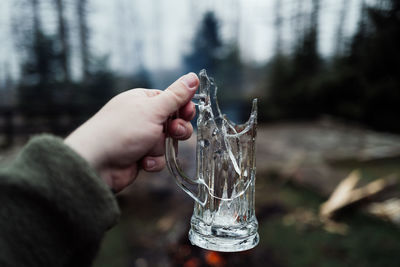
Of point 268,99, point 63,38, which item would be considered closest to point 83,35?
point 63,38

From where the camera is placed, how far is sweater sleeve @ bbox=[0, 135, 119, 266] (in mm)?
771

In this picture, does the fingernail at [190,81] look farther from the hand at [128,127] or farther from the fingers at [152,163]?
the fingers at [152,163]

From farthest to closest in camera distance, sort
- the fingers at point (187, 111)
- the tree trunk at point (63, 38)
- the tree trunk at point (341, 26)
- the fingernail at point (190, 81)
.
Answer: the tree trunk at point (341, 26)
the tree trunk at point (63, 38)
the fingers at point (187, 111)
the fingernail at point (190, 81)

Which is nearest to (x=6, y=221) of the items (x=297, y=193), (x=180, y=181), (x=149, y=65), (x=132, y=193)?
(x=180, y=181)

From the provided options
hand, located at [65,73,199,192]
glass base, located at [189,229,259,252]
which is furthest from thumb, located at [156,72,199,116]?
glass base, located at [189,229,259,252]

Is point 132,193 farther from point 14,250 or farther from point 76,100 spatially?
point 76,100

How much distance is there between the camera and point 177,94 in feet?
3.56

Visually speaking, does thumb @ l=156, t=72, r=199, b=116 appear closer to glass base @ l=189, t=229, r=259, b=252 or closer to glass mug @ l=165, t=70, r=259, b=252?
glass mug @ l=165, t=70, r=259, b=252

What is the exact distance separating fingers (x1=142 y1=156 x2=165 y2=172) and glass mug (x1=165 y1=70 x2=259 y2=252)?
22 cm

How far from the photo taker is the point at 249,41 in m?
15.4

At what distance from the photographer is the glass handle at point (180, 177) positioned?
3.53 feet

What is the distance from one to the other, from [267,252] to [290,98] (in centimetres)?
988

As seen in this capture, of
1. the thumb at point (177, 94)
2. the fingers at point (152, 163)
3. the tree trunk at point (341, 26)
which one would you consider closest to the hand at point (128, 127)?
the thumb at point (177, 94)

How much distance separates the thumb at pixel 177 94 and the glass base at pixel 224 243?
45 centimetres
